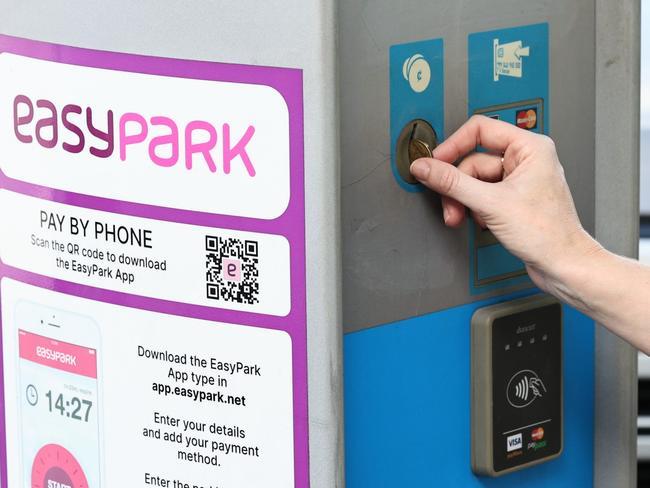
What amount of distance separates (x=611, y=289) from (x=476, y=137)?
0.31 m

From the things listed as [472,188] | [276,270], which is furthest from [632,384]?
[276,270]

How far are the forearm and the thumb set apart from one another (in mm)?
174

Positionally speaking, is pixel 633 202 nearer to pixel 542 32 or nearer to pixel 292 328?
pixel 542 32

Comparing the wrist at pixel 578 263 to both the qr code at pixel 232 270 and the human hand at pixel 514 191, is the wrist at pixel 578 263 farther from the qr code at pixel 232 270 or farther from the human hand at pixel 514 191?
the qr code at pixel 232 270

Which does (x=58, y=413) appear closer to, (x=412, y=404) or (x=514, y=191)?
(x=412, y=404)

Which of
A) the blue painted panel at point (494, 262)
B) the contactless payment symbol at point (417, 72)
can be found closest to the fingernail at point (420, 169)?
the contactless payment symbol at point (417, 72)

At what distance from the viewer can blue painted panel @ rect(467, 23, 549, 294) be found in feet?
6.52

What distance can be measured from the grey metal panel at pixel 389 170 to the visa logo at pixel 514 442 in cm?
23

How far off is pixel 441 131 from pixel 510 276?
0.29 m

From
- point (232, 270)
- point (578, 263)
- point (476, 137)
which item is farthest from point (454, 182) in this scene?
point (232, 270)

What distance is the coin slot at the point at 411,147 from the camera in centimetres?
189

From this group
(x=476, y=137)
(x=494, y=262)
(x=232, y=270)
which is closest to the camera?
(x=232, y=270)

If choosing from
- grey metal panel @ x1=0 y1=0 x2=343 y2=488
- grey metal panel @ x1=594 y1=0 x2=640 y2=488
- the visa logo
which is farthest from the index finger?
the visa logo

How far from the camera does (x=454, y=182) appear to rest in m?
1.86
